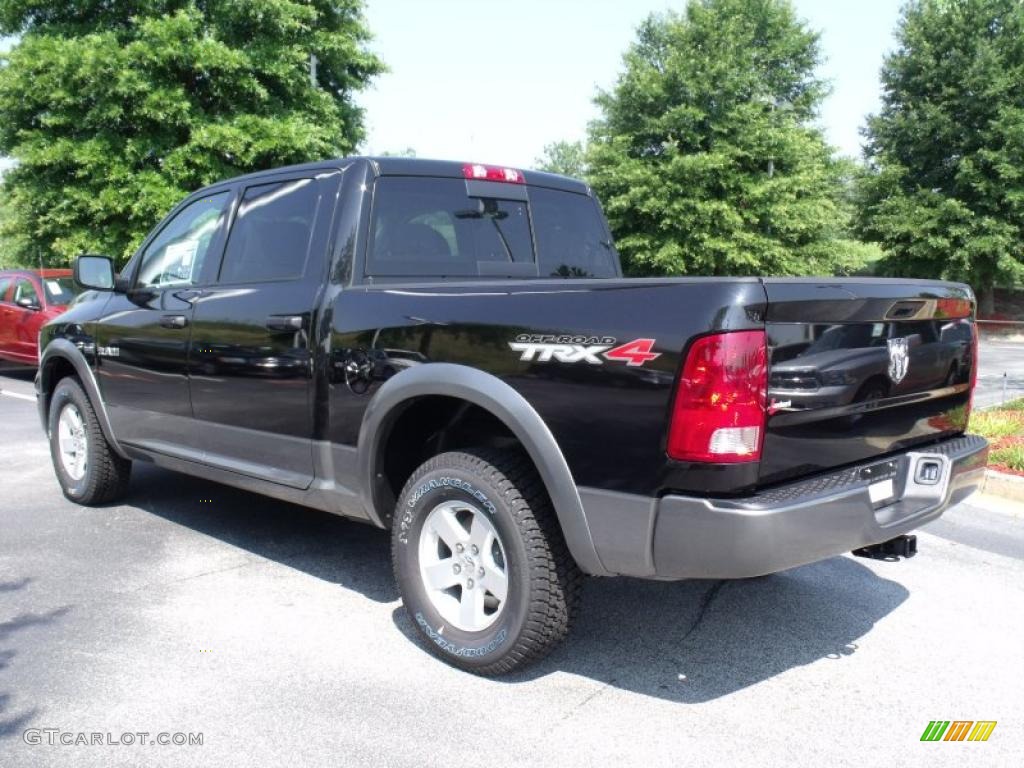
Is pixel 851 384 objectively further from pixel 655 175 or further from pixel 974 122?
pixel 974 122

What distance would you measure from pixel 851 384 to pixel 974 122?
30.0 meters

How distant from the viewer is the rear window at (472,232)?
3.85 m

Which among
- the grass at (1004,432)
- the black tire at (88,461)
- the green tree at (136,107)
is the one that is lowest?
the grass at (1004,432)

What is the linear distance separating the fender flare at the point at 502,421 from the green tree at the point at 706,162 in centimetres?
2593

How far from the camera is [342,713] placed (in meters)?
2.94

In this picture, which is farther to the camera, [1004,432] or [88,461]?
[1004,432]

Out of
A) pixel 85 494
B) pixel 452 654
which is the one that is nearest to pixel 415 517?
pixel 452 654

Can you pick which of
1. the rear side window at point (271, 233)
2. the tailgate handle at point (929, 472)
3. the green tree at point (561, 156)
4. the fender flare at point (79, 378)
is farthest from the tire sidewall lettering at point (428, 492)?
the green tree at point (561, 156)

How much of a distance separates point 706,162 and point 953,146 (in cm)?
841

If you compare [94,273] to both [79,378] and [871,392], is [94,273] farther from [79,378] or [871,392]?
[871,392]

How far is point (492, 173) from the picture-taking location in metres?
4.24

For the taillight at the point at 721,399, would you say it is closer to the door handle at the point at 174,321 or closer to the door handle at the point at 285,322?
the door handle at the point at 285,322

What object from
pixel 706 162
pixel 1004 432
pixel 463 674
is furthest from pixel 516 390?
pixel 706 162

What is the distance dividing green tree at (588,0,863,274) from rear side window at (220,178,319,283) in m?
25.0
